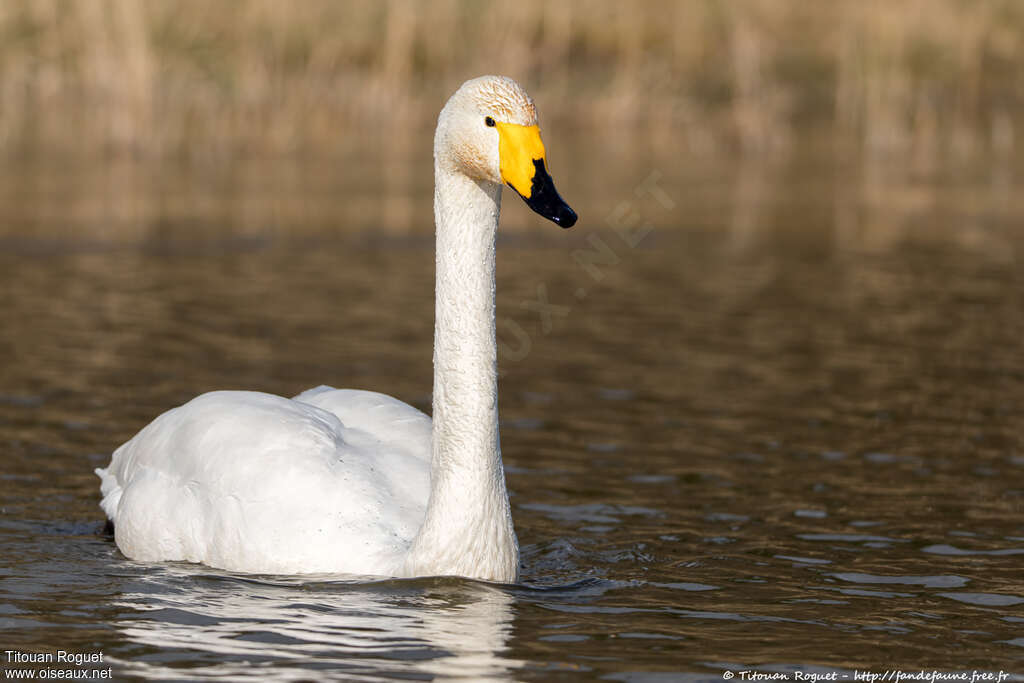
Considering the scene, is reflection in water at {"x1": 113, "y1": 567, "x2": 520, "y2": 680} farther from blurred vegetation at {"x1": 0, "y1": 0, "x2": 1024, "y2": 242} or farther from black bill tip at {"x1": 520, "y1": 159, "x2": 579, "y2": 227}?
blurred vegetation at {"x1": 0, "y1": 0, "x2": 1024, "y2": 242}

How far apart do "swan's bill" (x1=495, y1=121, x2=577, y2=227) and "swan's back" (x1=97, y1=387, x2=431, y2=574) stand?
1.50m

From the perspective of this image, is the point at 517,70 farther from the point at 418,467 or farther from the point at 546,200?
the point at 546,200

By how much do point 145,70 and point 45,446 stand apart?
12.0 m

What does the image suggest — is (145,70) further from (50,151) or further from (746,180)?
(746,180)

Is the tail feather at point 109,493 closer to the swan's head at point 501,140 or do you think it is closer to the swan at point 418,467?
the swan at point 418,467

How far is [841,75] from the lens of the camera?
2709cm

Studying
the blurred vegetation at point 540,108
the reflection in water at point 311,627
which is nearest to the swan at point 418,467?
the reflection in water at point 311,627

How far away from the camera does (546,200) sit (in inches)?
248

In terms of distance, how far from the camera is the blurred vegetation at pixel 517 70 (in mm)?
21641

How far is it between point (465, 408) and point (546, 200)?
0.97m

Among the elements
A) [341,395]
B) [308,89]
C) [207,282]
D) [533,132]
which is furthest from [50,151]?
[533,132]

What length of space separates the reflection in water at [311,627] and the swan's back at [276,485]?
14cm

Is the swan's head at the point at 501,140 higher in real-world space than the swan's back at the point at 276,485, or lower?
higher

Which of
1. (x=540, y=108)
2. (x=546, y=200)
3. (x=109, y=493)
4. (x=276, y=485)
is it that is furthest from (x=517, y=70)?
(x=546, y=200)
